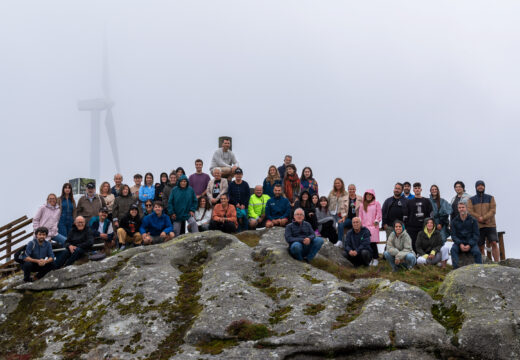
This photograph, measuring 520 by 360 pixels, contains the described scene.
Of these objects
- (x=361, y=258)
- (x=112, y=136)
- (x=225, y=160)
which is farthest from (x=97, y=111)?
(x=361, y=258)

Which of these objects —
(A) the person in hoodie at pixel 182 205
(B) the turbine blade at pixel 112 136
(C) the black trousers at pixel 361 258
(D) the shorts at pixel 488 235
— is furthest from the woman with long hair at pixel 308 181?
(B) the turbine blade at pixel 112 136

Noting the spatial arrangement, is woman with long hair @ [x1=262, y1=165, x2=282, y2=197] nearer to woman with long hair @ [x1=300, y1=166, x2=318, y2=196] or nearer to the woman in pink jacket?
woman with long hair @ [x1=300, y1=166, x2=318, y2=196]

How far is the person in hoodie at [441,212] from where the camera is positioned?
18969 mm

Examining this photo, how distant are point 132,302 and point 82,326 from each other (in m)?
1.22

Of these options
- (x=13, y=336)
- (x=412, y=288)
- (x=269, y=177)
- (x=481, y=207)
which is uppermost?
(x=269, y=177)

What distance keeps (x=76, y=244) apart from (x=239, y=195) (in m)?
6.06

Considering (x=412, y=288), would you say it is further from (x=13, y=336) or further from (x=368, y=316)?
(x=13, y=336)

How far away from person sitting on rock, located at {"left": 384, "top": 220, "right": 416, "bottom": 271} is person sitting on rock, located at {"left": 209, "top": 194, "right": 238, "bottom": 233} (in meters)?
5.49

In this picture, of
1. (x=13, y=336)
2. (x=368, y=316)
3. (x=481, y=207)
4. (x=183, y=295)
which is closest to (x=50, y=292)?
(x=13, y=336)

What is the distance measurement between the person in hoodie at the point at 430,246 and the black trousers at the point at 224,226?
20.7 feet

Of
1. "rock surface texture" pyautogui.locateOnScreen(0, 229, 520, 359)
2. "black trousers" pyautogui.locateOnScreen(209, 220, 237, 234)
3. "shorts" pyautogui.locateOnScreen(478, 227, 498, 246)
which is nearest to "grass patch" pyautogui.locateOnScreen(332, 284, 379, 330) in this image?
"rock surface texture" pyautogui.locateOnScreen(0, 229, 520, 359)

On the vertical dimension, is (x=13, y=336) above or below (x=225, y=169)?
below

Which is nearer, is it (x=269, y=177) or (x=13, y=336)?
(x=13, y=336)

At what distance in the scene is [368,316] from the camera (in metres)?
10.9
